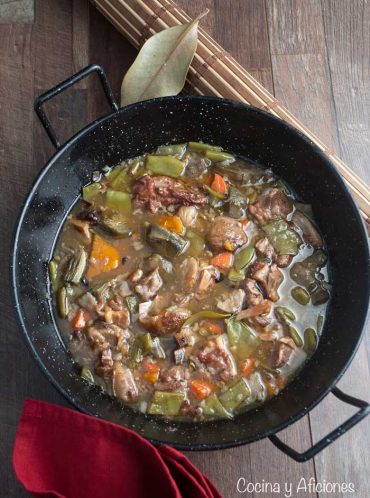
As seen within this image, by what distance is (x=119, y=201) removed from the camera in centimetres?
321

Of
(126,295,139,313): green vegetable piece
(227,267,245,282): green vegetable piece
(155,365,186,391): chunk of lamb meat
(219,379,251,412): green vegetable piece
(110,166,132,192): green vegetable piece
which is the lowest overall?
(219,379,251,412): green vegetable piece

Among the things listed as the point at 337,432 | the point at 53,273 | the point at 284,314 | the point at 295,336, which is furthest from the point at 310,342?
the point at 53,273

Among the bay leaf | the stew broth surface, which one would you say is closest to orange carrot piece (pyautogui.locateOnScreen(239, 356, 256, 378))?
the stew broth surface

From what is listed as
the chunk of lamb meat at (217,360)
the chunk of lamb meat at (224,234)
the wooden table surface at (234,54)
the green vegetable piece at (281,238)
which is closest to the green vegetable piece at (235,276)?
the chunk of lamb meat at (224,234)

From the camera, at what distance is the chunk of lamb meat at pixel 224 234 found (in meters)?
3.09

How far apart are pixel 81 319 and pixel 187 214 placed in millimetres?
741

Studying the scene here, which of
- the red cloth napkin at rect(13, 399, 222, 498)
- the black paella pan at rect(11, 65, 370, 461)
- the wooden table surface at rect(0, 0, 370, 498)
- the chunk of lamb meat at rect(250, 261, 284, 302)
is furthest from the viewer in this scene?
the wooden table surface at rect(0, 0, 370, 498)

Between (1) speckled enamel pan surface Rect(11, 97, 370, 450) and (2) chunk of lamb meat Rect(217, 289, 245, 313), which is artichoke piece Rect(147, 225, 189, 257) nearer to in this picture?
(2) chunk of lamb meat Rect(217, 289, 245, 313)

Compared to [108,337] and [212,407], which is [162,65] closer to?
[108,337]

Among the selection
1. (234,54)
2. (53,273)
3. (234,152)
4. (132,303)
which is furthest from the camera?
(234,54)

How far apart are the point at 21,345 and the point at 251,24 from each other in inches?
87.8

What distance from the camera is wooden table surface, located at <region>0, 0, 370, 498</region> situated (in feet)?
11.3

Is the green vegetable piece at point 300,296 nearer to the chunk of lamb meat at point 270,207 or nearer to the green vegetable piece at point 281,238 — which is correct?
the green vegetable piece at point 281,238

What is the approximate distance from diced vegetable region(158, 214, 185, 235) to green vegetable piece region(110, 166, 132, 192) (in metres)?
0.27
